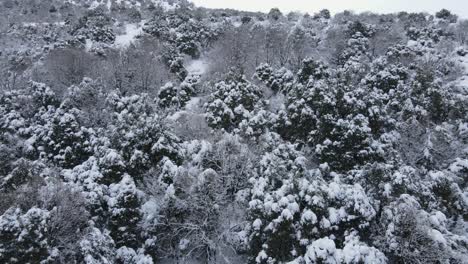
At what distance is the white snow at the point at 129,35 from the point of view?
4951cm

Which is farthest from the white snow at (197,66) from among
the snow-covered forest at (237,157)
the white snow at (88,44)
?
the white snow at (88,44)

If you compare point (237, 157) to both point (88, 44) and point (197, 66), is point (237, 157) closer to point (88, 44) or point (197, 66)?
point (197, 66)

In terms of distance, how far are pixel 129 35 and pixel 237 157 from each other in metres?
37.3

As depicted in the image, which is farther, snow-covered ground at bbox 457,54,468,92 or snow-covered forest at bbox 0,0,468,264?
snow-covered ground at bbox 457,54,468,92

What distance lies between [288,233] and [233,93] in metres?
14.6

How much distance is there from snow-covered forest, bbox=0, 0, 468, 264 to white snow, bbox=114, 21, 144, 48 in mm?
5897

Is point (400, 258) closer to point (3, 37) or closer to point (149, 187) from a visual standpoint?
point (149, 187)

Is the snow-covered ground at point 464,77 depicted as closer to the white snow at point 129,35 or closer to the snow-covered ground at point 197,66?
the snow-covered ground at point 197,66

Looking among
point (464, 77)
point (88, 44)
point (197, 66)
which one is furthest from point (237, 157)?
point (88, 44)

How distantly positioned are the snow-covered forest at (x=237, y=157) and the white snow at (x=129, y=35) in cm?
590

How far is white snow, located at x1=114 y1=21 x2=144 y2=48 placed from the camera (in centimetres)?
4951

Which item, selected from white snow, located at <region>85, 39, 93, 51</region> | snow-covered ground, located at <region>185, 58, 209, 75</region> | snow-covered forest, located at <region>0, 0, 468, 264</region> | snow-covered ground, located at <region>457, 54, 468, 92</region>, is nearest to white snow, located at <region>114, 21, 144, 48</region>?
white snow, located at <region>85, 39, 93, 51</region>

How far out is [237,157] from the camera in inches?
888

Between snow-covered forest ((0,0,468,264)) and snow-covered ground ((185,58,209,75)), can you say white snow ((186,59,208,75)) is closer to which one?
snow-covered ground ((185,58,209,75))
